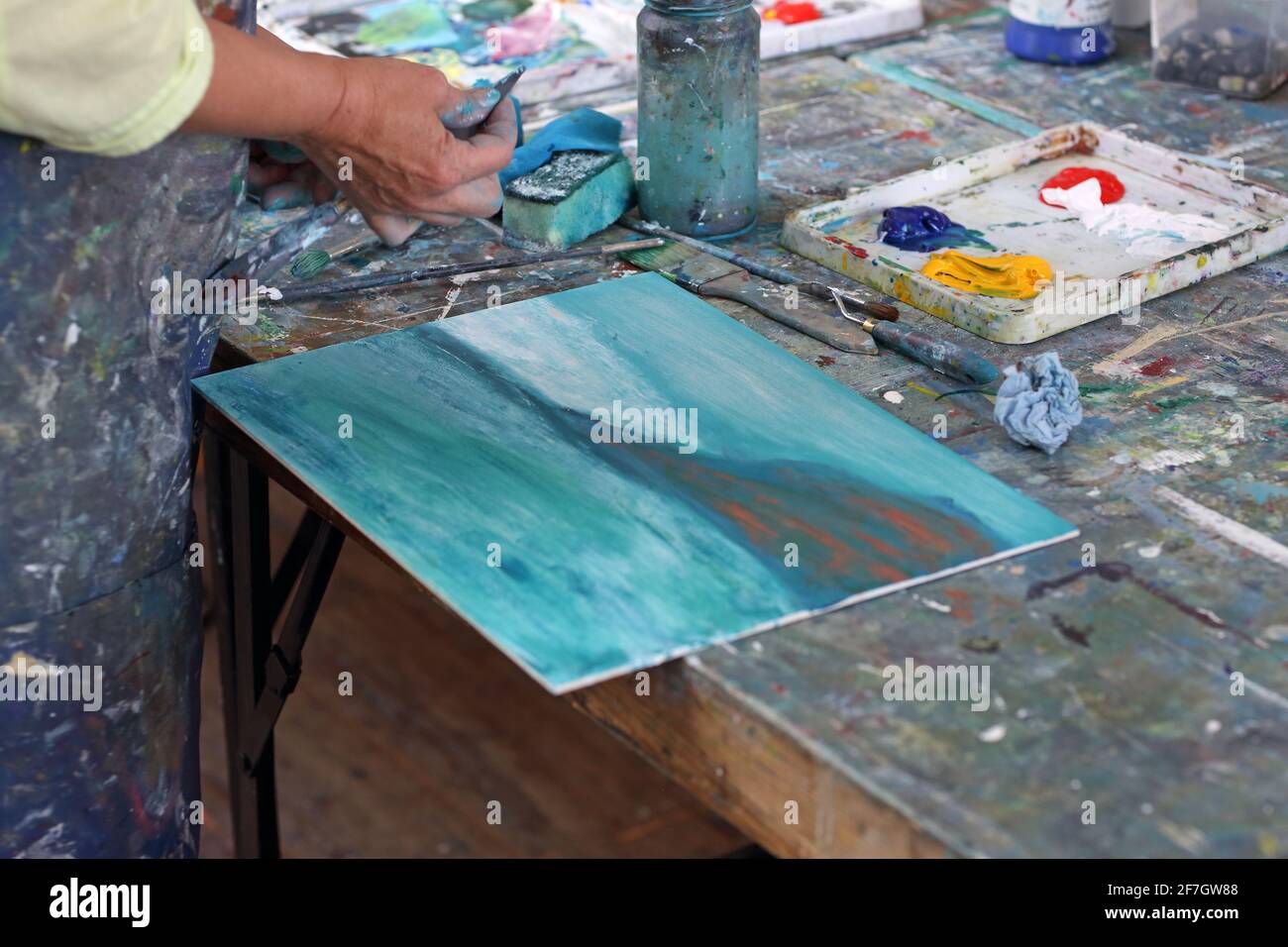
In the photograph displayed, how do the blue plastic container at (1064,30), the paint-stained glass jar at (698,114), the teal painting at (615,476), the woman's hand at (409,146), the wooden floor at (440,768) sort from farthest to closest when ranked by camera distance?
the wooden floor at (440,768)
the blue plastic container at (1064,30)
the paint-stained glass jar at (698,114)
the woman's hand at (409,146)
the teal painting at (615,476)

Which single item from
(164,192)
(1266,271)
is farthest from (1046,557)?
(164,192)

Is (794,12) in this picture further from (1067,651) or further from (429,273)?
(1067,651)

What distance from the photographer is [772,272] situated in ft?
5.39

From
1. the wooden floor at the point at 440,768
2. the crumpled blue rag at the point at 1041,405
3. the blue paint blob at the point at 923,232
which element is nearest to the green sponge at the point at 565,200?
the blue paint blob at the point at 923,232

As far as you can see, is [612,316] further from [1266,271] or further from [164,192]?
[1266,271]

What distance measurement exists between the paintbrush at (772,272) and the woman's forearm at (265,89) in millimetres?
562

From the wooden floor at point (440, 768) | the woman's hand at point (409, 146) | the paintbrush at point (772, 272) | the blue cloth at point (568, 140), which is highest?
the woman's hand at point (409, 146)

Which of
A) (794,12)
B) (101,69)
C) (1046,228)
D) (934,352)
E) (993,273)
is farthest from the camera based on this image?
(794,12)

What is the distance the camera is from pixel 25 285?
1189 mm

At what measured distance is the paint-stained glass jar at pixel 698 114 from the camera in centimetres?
165

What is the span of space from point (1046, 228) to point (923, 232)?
0.15m

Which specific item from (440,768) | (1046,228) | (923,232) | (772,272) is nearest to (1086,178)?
(1046,228)

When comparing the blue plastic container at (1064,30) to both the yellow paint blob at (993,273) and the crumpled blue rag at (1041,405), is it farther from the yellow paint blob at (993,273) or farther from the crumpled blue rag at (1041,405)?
the crumpled blue rag at (1041,405)

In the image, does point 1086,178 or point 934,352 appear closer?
point 934,352
